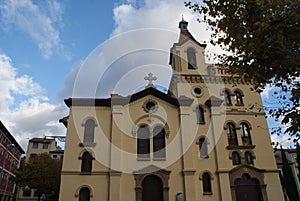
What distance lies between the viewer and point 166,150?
66.7ft

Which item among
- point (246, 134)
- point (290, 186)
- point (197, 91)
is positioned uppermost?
point (197, 91)

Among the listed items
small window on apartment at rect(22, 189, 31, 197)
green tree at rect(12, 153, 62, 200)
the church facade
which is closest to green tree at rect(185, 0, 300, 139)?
the church facade

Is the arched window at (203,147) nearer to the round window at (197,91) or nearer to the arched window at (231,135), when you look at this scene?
the arched window at (231,135)

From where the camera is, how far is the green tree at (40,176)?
3203 cm

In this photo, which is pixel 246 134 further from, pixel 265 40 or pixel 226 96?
pixel 265 40

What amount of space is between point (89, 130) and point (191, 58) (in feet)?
41.0

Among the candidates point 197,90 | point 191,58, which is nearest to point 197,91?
point 197,90

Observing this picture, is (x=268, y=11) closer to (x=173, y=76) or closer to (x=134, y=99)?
(x=134, y=99)

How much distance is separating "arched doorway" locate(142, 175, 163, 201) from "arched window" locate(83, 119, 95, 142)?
5501 mm

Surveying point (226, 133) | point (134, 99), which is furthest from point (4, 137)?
point (226, 133)

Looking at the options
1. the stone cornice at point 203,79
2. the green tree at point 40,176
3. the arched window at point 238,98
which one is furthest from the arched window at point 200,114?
the green tree at point 40,176

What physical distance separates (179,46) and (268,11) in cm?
1729

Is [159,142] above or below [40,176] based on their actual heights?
above

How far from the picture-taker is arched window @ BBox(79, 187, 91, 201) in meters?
18.5
